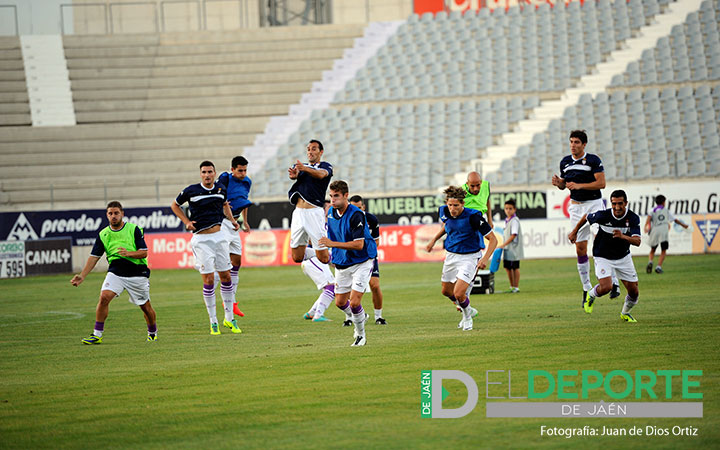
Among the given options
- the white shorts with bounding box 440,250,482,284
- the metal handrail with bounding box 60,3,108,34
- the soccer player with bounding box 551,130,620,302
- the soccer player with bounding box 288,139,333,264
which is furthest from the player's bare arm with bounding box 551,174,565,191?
the metal handrail with bounding box 60,3,108,34

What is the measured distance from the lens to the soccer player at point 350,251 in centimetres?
1093

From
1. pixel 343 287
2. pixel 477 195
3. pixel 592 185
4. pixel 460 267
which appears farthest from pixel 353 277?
pixel 592 185

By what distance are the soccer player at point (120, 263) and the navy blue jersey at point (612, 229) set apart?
6535 mm

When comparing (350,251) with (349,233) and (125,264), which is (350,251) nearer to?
(349,233)

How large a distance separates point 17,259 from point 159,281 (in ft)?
24.8

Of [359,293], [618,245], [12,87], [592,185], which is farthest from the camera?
[12,87]

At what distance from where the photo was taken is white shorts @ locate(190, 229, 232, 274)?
13445mm

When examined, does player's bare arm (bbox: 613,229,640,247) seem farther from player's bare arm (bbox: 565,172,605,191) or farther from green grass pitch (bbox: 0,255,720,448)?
player's bare arm (bbox: 565,172,605,191)

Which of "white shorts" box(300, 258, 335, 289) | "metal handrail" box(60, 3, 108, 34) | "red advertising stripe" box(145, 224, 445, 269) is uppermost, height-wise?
"metal handrail" box(60, 3, 108, 34)

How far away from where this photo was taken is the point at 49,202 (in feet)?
120

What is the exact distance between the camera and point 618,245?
12.8 metres

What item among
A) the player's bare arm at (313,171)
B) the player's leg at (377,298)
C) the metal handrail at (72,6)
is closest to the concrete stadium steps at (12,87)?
the metal handrail at (72,6)

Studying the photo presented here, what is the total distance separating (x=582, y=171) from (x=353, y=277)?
5081mm

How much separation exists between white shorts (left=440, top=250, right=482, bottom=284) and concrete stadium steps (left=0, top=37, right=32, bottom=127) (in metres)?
33.3
